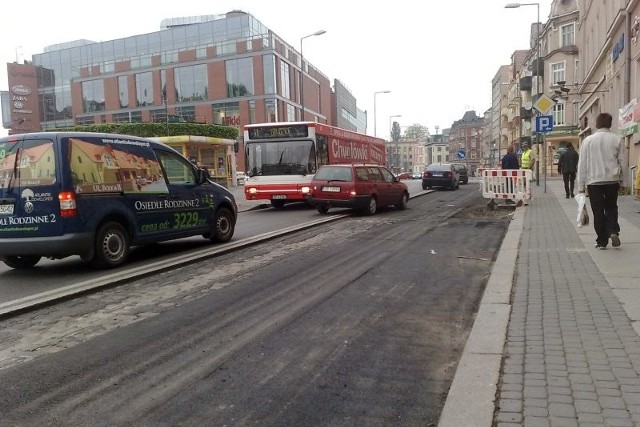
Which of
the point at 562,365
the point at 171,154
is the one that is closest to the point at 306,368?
the point at 562,365

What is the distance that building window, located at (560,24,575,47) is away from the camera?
48031 mm

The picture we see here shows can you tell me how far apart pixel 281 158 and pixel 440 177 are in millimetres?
13758

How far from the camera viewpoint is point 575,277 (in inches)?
230

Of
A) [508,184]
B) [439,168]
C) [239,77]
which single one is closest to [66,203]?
[508,184]

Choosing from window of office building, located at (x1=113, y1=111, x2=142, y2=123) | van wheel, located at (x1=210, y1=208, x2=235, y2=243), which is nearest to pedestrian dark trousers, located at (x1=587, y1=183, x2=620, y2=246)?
van wheel, located at (x1=210, y1=208, x2=235, y2=243)

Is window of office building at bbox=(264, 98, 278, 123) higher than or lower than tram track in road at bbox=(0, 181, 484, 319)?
higher

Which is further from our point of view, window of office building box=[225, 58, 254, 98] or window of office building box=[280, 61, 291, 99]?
window of office building box=[280, 61, 291, 99]

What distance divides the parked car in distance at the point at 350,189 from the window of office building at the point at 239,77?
164ft

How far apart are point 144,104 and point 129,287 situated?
224ft

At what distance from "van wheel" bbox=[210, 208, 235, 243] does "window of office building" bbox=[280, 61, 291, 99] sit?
55.8m

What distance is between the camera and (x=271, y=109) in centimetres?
6178

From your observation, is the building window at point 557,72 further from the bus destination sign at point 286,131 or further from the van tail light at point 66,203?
the van tail light at point 66,203

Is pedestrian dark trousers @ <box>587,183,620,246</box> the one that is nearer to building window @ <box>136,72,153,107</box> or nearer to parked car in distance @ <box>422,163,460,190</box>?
parked car in distance @ <box>422,163,460,190</box>

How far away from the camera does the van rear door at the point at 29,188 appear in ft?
22.7
